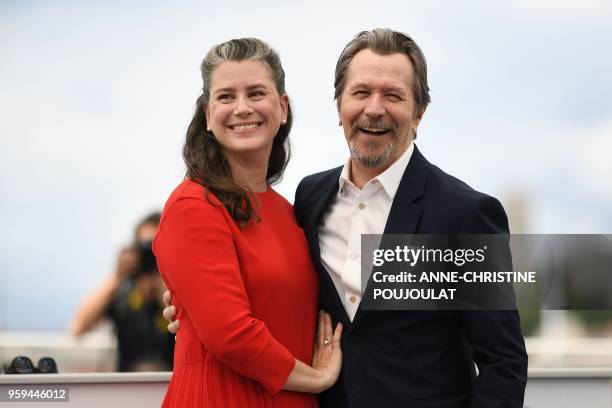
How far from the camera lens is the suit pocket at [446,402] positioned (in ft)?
5.07

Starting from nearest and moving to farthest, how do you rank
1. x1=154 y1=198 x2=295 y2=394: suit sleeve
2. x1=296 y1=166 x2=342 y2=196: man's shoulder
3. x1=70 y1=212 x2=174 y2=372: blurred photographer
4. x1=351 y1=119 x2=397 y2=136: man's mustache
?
x1=154 y1=198 x2=295 y2=394: suit sleeve
x1=351 y1=119 x2=397 y2=136: man's mustache
x1=296 y1=166 x2=342 y2=196: man's shoulder
x1=70 y1=212 x2=174 y2=372: blurred photographer

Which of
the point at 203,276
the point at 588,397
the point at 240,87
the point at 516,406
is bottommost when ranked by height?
the point at 588,397

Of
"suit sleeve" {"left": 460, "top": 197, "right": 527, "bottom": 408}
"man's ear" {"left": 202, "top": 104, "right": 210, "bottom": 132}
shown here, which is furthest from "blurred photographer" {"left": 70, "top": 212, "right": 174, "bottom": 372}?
"suit sleeve" {"left": 460, "top": 197, "right": 527, "bottom": 408}

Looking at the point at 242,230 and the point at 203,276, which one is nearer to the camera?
the point at 203,276

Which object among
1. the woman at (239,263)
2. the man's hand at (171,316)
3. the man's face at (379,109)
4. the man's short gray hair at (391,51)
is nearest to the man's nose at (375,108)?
the man's face at (379,109)

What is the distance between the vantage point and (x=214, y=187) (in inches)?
61.0

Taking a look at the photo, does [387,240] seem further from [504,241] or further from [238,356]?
[238,356]

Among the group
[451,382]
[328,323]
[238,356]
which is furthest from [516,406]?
[238,356]

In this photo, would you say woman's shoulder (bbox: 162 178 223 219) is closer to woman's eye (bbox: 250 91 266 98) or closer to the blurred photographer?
woman's eye (bbox: 250 91 266 98)

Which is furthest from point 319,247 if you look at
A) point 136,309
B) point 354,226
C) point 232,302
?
point 136,309

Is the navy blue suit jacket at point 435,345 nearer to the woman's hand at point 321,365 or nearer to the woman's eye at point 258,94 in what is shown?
the woman's hand at point 321,365

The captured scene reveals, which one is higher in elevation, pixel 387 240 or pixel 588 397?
pixel 387 240

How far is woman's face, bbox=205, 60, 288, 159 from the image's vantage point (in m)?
1.61

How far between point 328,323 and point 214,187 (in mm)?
421
